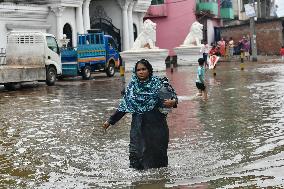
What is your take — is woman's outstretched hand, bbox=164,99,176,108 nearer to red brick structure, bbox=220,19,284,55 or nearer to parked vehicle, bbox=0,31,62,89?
parked vehicle, bbox=0,31,62,89

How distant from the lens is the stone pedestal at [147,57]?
33750mm

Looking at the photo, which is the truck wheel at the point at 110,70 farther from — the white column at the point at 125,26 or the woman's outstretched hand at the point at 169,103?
the woman's outstretched hand at the point at 169,103

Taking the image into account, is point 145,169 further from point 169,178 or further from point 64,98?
point 64,98

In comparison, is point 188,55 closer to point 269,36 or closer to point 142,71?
point 269,36

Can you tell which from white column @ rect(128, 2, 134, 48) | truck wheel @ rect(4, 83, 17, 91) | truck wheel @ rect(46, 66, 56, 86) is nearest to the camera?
truck wheel @ rect(4, 83, 17, 91)

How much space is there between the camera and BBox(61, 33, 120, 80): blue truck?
2908cm

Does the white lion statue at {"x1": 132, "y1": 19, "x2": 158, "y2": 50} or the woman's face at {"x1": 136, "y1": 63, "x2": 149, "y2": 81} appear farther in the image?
the white lion statue at {"x1": 132, "y1": 19, "x2": 158, "y2": 50}

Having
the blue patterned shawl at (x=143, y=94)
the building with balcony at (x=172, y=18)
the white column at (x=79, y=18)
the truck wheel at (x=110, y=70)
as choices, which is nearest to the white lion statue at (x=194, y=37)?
the building with balcony at (x=172, y=18)

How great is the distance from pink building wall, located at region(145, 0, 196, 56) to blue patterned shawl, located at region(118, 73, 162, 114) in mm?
40361

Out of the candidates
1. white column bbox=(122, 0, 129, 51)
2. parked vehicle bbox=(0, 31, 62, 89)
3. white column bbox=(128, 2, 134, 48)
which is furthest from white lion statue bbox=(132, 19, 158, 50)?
parked vehicle bbox=(0, 31, 62, 89)

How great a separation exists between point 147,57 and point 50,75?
359 inches

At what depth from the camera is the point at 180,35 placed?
48.3 meters

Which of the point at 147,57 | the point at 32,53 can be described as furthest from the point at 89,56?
the point at 147,57

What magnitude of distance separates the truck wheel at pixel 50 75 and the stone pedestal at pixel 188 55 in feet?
50.7
